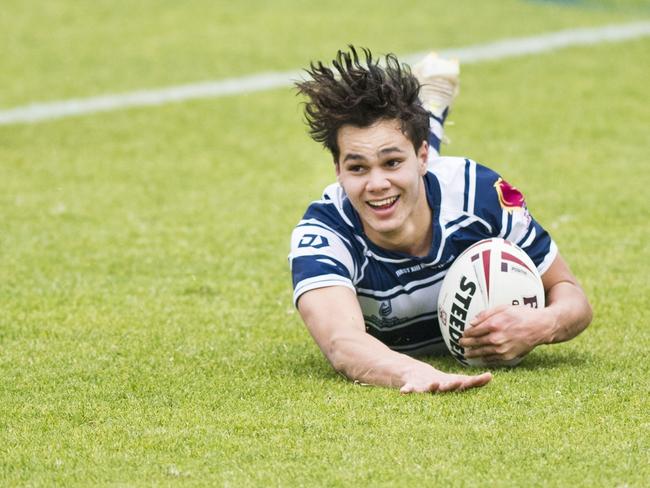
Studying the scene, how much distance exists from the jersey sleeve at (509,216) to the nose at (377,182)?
507mm

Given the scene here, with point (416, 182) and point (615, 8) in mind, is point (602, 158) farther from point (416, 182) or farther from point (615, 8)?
point (615, 8)

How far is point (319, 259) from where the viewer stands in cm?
612

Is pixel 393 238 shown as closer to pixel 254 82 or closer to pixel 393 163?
pixel 393 163

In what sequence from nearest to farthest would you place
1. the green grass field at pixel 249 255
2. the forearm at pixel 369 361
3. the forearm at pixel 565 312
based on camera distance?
1. the green grass field at pixel 249 255
2. the forearm at pixel 369 361
3. the forearm at pixel 565 312

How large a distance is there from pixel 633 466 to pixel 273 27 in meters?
14.1

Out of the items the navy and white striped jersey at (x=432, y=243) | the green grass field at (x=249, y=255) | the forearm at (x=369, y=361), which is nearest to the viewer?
the green grass field at (x=249, y=255)

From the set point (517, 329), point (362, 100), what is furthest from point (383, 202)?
point (517, 329)

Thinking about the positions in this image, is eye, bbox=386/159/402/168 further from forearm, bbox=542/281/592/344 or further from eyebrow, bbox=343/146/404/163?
forearm, bbox=542/281/592/344

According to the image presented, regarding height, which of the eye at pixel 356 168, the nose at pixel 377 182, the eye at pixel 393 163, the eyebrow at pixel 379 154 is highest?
the eyebrow at pixel 379 154

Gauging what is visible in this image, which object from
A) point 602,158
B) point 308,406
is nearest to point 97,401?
point 308,406

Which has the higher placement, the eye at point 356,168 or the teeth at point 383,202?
the eye at point 356,168

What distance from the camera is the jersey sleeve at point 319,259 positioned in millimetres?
6066

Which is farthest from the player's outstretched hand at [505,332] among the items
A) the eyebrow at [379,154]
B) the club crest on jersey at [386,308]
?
the eyebrow at [379,154]

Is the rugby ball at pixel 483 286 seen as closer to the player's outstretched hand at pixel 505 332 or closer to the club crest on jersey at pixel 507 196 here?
the player's outstretched hand at pixel 505 332
